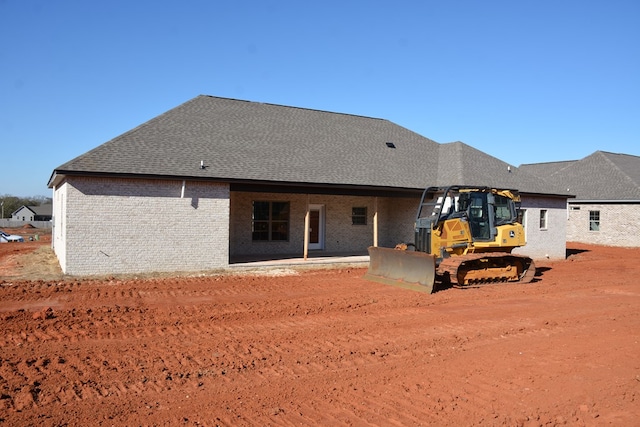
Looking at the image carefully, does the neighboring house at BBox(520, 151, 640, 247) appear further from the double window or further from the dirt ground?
the dirt ground

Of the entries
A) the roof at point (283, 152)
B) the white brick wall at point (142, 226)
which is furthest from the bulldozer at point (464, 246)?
the white brick wall at point (142, 226)

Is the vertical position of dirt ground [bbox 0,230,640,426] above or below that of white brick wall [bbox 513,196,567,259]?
below

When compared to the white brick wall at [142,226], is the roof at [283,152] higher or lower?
higher

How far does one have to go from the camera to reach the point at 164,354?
716 centimetres

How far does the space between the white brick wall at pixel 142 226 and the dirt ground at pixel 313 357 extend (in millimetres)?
2051

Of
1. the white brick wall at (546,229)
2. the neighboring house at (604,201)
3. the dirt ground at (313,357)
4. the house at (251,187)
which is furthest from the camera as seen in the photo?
the neighboring house at (604,201)

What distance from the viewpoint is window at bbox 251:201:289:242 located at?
20734 mm

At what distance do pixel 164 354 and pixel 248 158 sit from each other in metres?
11.6

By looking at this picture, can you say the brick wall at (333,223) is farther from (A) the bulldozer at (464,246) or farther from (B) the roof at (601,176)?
(B) the roof at (601,176)

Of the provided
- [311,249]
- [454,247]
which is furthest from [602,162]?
[454,247]

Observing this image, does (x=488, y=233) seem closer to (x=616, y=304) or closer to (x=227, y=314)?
(x=616, y=304)

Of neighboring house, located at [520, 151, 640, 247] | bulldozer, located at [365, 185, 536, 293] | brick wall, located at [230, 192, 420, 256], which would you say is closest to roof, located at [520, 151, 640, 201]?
neighboring house, located at [520, 151, 640, 247]

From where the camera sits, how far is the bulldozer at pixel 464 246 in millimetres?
13562

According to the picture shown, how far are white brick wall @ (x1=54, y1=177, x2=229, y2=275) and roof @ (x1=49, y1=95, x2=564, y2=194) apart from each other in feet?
1.81
